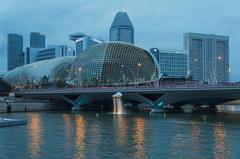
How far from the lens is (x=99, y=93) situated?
125m

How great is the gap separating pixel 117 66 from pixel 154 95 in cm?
6822

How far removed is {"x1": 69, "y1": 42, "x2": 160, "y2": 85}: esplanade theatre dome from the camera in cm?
18488

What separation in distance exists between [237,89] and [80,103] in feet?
176

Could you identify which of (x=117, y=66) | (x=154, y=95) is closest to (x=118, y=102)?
(x=154, y=95)

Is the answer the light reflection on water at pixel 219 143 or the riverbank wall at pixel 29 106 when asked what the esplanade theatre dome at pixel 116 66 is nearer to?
the riverbank wall at pixel 29 106

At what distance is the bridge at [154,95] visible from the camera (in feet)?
323

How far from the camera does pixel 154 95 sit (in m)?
119

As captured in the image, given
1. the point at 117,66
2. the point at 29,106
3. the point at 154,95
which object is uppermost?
the point at 117,66

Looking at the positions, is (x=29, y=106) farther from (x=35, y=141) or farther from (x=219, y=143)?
(x=219, y=143)

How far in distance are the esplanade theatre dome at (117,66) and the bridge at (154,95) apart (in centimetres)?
3763

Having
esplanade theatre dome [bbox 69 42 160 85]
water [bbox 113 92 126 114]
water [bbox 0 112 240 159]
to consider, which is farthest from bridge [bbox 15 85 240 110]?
esplanade theatre dome [bbox 69 42 160 85]

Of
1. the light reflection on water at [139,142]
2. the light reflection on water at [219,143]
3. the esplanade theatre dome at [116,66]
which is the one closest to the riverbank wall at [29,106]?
the esplanade theatre dome at [116,66]

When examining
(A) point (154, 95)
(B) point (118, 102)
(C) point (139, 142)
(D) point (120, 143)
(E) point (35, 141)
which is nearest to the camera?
(D) point (120, 143)

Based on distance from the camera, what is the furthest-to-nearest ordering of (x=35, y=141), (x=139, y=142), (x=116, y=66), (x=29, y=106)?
(x=116, y=66) → (x=29, y=106) → (x=35, y=141) → (x=139, y=142)
